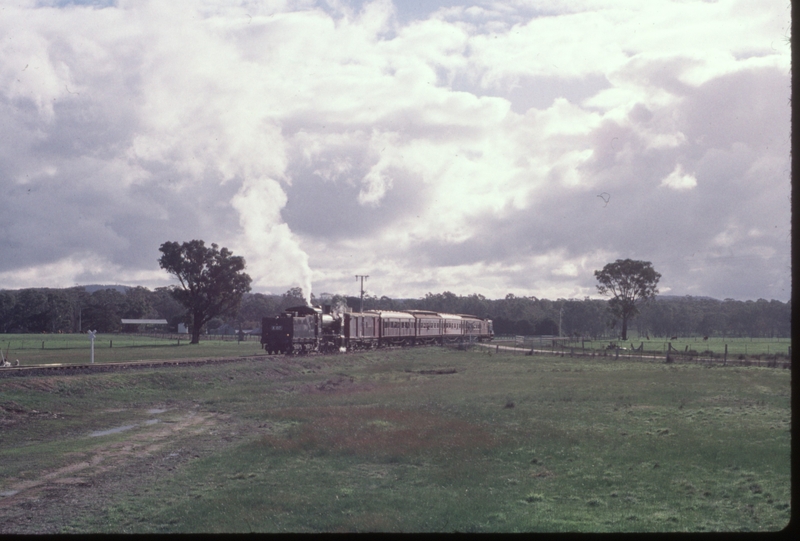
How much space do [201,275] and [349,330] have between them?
88.9 feet

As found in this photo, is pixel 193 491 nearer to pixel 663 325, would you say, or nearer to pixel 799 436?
pixel 799 436

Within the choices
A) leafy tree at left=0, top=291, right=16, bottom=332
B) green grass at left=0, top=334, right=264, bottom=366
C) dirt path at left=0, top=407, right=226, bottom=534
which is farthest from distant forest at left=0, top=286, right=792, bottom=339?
dirt path at left=0, top=407, right=226, bottom=534

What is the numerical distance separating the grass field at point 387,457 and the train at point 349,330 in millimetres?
19628

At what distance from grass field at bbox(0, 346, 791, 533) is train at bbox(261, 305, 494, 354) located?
19628mm

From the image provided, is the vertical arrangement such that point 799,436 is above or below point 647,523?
above

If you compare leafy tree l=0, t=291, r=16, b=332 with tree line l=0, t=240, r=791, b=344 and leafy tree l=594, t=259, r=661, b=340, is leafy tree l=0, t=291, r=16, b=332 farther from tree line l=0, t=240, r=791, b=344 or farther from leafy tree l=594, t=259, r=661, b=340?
leafy tree l=594, t=259, r=661, b=340

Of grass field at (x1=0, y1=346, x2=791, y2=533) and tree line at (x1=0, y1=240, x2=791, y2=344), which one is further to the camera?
tree line at (x1=0, y1=240, x2=791, y2=344)

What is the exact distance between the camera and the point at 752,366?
46.5 metres

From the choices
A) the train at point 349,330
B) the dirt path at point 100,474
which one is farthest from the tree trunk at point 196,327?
the dirt path at point 100,474

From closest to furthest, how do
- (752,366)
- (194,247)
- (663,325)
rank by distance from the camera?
(752,366)
(194,247)
(663,325)

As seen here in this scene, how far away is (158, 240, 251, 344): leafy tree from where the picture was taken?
8031 cm

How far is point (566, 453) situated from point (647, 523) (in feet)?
19.1
